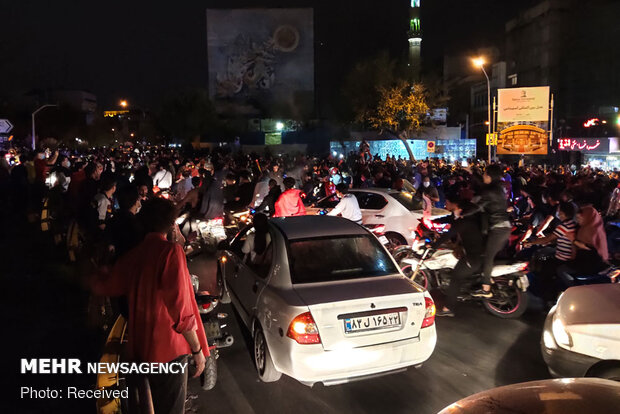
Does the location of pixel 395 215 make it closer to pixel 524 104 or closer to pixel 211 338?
pixel 211 338

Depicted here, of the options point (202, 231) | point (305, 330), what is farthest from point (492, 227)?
point (202, 231)

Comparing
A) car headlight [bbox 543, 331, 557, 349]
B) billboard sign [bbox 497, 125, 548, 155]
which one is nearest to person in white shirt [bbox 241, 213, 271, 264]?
car headlight [bbox 543, 331, 557, 349]

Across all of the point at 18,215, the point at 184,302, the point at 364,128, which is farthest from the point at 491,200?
the point at 364,128

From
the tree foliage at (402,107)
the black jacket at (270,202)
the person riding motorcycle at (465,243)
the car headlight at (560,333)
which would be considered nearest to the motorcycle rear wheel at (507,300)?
the person riding motorcycle at (465,243)

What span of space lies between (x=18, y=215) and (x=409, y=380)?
1679 centimetres

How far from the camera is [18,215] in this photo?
17.8 m

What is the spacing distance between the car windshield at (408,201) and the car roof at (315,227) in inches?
199

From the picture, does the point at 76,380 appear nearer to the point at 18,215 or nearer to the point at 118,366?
the point at 118,366

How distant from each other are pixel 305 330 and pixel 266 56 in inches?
2717

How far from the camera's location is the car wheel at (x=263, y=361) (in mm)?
4877

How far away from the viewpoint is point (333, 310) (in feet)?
14.6

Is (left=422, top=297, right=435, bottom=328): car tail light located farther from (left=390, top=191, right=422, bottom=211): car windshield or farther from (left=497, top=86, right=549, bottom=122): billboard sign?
(left=497, top=86, right=549, bottom=122): billboard sign

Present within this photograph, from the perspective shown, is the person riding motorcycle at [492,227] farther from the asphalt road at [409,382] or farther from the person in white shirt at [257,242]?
the person in white shirt at [257,242]

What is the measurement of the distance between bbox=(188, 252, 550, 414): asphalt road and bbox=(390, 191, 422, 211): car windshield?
448 cm
